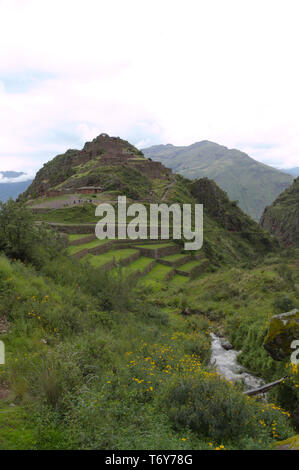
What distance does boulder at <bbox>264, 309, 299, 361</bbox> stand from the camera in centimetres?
739

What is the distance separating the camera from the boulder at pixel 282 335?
7395 millimetres

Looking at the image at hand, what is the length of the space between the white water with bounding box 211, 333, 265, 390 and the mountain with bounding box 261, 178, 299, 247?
65823mm

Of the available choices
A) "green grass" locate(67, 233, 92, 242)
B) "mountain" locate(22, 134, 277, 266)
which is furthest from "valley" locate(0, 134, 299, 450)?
"mountain" locate(22, 134, 277, 266)

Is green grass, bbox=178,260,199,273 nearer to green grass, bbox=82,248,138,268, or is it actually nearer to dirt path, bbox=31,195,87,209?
green grass, bbox=82,248,138,268

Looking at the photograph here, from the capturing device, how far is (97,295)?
11.5m

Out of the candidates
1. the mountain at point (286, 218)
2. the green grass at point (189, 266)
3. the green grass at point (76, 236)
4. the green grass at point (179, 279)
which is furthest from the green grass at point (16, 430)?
the mountain at point (286, 218)

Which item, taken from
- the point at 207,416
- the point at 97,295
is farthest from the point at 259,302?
the point at 207,416

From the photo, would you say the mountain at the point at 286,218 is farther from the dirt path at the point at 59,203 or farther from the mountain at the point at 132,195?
the dirt path at the point at 59,203

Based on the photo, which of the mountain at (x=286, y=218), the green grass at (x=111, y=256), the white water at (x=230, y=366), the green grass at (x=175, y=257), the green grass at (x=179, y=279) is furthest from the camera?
the mountain at (x=286, y=218)

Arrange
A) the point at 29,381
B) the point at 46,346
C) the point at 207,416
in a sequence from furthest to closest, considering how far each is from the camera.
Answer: the point at 46,346 → the point at 29,381 → the point at 207,416

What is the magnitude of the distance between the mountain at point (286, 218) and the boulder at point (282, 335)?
68733 millimetres

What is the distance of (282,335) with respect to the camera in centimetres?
754
